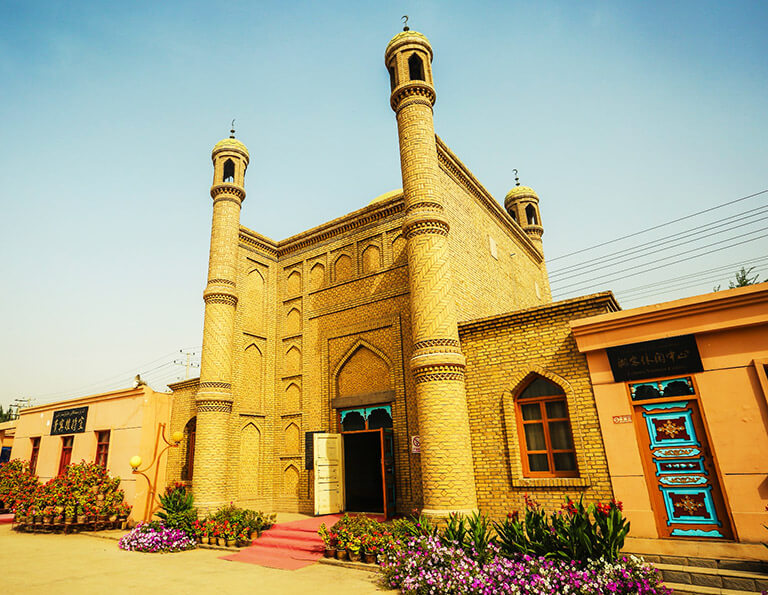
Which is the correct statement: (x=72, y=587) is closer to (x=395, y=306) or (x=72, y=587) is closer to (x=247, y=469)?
(x=247, y=469)

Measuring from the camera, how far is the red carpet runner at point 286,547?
892cm

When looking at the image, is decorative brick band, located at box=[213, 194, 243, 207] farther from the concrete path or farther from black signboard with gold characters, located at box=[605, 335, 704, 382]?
black signboard with gold characters, located at box=[605, 335, 704, 382]

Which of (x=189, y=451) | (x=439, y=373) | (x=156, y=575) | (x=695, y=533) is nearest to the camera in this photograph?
(x=695, y=533)

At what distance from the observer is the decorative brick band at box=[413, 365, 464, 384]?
9289mm

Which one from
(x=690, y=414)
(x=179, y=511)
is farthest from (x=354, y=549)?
(x=690, y=414)

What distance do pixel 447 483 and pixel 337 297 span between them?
709 cm

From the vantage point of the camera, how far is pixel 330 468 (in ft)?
40.0

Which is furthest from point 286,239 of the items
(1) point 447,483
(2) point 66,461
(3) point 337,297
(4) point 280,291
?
(2) point 66,461

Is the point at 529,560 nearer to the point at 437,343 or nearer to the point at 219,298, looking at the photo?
the point at 437,343

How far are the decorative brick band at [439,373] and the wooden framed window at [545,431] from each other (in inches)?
50.8

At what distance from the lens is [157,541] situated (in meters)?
10.3

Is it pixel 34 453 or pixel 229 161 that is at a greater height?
pixel 229 161

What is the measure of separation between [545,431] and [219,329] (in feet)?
30.2

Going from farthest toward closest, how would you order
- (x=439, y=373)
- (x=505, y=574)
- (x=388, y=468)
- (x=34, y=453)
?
(x=34, y=453) < (x=388, y=468) < (x=439, y=373) < (x=505, y=574)
